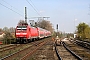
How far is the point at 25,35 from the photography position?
35438mm

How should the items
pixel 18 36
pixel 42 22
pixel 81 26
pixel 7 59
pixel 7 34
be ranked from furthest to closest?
pixel 42 22, pixel 81 26, pixel 7 34, pixel 18 36, pixel 7 59

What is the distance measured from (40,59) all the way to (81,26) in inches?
2368

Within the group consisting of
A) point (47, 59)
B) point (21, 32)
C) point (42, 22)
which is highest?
point (42, 22)

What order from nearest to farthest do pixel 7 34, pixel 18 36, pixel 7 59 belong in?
pixel 7 59 < pixel 18 36 < pixel 7 34

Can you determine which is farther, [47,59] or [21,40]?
[21,40]

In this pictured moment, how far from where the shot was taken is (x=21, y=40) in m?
35.9

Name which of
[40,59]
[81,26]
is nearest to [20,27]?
[40,59]

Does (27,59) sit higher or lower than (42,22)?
lower

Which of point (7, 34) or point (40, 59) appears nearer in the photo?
point (40, 59)

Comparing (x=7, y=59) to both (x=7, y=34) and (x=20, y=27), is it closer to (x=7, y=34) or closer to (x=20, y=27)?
(x=20, y=27)

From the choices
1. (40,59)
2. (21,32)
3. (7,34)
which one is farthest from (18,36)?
(40,59)

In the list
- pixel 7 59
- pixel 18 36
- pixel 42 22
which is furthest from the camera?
pixel 42 22

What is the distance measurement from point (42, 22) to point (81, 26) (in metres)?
39.7

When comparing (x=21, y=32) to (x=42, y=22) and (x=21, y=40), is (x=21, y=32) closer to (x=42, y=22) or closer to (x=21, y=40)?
(x=21, y=40)
